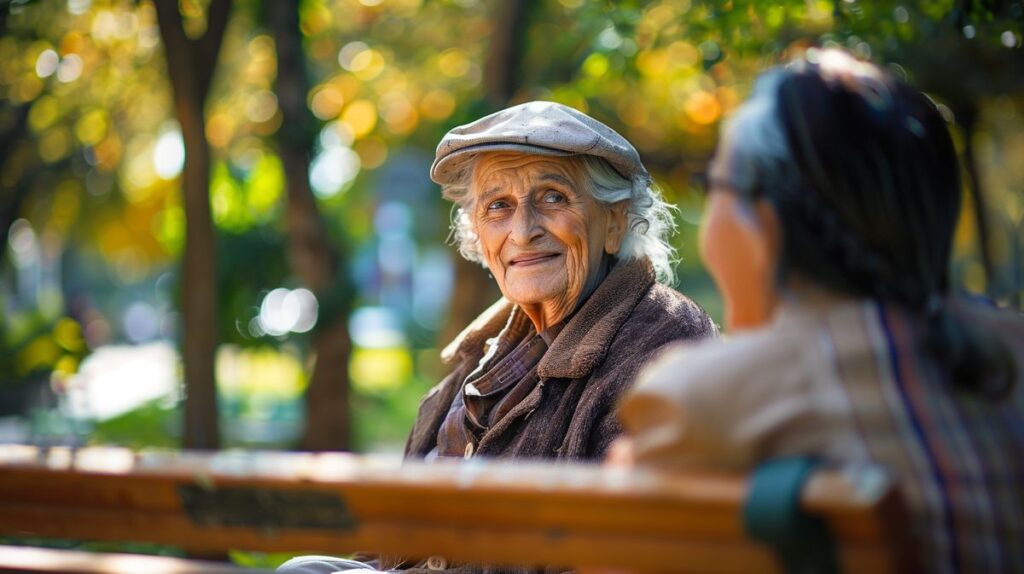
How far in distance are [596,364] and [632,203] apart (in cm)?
64

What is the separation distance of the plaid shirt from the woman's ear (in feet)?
5.29

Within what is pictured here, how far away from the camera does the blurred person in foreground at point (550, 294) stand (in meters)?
2.72

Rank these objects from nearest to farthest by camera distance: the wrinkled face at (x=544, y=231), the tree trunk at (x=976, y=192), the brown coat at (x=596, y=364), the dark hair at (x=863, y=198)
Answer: the dark hair at (x=863, y=198)
the brown coat at (x=596, y=364)
the wrinkled face at (x=544, y=231)
the tree trunk at (x=976, y=192)

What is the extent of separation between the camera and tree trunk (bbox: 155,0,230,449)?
15.6ft

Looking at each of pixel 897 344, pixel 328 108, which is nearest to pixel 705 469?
pixel 897 344

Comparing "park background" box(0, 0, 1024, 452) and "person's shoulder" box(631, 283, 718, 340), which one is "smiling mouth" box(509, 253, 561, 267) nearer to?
"person's shoulder" box(631, 283, 718, 340)

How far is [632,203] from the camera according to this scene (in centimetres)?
314

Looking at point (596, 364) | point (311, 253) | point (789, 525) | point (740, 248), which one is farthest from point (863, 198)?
point (311, 253)

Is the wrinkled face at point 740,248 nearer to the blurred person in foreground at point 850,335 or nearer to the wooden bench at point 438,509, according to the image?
the blurred person in foreground at point 850,335

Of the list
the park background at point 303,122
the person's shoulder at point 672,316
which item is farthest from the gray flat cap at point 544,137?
the park background at point 303,122

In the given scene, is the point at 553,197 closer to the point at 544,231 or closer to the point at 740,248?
the point at 544,231

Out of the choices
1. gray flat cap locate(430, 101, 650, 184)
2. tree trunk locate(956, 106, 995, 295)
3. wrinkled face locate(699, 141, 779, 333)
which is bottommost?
tree trunk locate(956, 106, 995, 295)

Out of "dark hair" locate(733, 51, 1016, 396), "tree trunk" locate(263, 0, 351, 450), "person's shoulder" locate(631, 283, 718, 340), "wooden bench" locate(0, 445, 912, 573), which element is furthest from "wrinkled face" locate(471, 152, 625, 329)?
"tree trunk" locate(263, 0, 351, 450)

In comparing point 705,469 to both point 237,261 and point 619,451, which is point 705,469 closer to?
point 619,451
